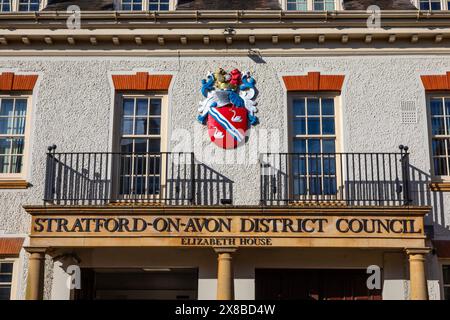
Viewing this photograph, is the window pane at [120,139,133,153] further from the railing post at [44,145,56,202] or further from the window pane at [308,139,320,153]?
the window pane at [308,139,320,153]

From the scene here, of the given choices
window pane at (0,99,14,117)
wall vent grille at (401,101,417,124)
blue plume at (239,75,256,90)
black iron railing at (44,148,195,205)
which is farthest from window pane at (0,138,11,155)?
wall vent grille at (401,101,417,124)

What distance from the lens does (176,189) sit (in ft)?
41.4

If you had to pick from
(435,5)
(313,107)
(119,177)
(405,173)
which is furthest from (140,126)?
(435,5)

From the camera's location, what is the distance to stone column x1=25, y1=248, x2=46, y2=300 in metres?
11.7

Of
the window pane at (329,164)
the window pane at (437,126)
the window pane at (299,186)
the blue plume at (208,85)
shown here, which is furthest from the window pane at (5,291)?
the window pane at (437,126)

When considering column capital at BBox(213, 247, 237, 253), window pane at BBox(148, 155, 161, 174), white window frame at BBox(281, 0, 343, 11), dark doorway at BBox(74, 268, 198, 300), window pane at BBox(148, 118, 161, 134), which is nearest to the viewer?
column capital at BBox(213, 247, 237, 253)

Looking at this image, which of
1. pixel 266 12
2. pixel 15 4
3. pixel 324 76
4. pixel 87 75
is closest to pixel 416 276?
pixel 324 76

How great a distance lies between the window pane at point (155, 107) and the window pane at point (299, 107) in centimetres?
262

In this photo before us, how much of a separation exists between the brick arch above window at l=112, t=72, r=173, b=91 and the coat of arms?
751 millimetres

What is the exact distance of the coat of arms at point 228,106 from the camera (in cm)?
1312

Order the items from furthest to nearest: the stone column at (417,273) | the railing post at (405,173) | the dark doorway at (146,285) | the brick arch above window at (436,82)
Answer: the dark doorway at (146,285), the brick arch above window at (436,82), the railing post at (405,173), the stone column at (417,273)

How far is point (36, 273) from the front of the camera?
11750 mm

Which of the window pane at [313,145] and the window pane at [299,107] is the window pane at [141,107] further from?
the window pane at [313,145]

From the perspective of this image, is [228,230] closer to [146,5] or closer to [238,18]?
[238,18]
